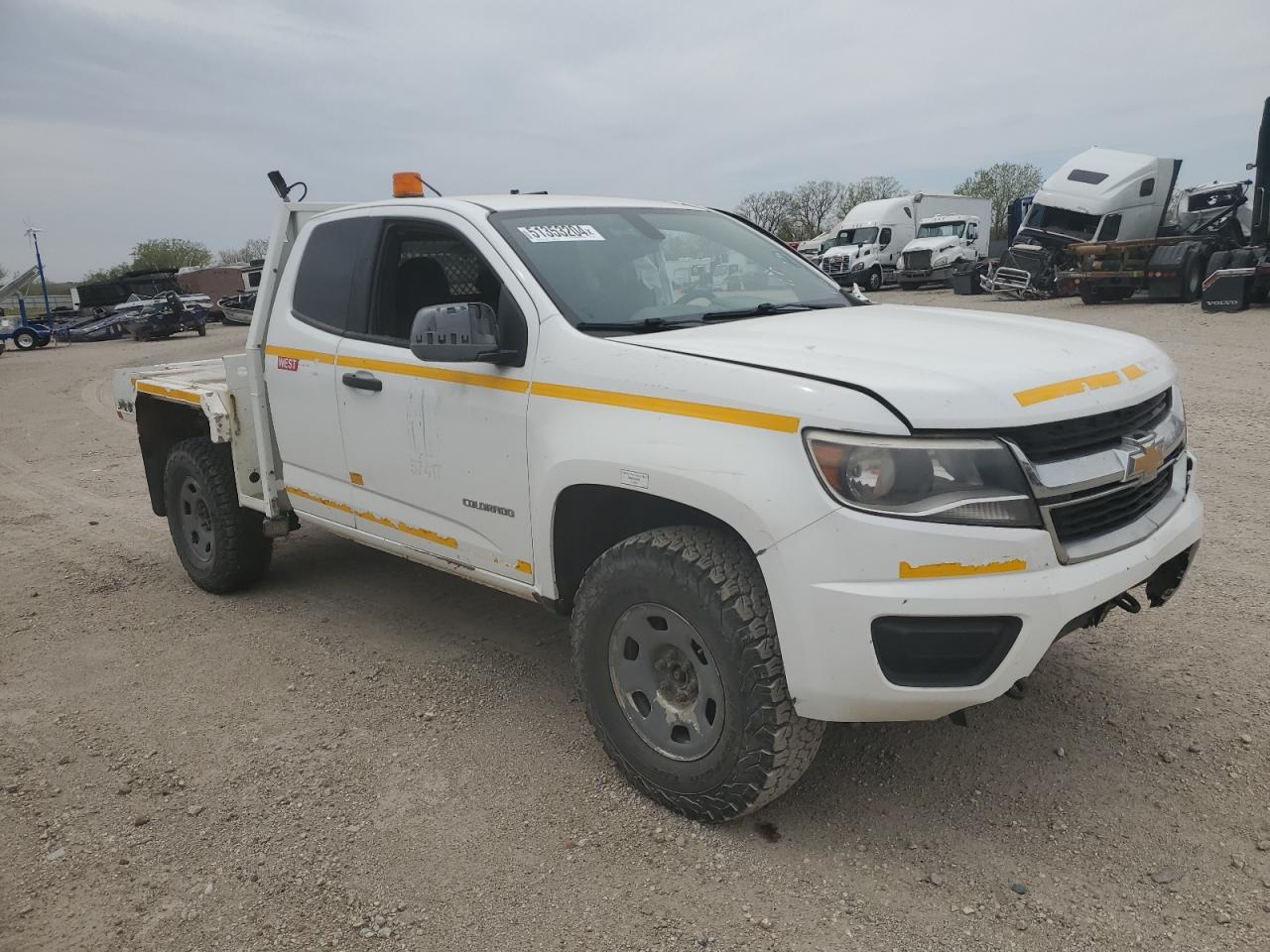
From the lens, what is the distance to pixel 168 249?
255 ft

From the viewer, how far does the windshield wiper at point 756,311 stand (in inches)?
130

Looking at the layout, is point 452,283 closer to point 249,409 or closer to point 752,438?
point 249,409

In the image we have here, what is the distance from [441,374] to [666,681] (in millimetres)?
1383

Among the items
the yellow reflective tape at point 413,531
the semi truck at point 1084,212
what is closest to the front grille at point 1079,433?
the yellow reflective tape at point 413,531

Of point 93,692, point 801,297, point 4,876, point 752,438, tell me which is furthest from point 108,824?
point 801,297

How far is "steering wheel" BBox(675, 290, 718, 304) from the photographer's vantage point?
342 cm

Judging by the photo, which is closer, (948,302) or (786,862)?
(786,862)

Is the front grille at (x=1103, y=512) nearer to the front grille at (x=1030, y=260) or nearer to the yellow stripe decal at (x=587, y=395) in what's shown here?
the yellow stripe decal at (x=587, y=395)

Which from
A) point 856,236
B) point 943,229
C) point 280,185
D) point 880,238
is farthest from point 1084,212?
point 280,185

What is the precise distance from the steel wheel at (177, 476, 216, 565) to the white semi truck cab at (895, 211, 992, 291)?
26523 millimetres

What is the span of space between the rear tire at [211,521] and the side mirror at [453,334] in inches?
89.6

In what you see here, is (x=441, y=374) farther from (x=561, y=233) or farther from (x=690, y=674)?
(x=690, y=674)

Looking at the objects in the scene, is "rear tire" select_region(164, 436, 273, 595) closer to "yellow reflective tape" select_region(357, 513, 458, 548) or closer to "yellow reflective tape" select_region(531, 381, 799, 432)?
"yellow reflective tape" select_region(357, 513, 458, 548)

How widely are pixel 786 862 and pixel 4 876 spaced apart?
2.29 m
